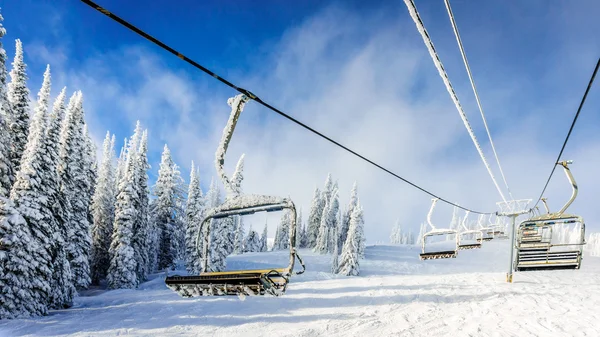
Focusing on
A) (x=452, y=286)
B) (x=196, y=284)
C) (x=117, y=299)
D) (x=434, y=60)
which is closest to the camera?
(x=434, y=60)

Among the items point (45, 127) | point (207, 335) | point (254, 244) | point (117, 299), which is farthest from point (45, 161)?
point (254, 244)

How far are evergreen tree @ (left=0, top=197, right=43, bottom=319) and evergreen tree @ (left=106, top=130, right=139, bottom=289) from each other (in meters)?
13.0

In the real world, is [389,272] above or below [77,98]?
below

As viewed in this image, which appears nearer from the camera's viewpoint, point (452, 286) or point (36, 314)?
point (36, 314)

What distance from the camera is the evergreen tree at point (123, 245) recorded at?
114ft

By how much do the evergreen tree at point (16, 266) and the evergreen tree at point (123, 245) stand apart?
1298 cm

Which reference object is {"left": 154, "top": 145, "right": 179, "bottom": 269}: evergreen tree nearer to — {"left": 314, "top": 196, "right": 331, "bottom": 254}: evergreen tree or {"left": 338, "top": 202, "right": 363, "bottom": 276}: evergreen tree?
{"left": 338, "top": 202, "right": 363, "bottom": 276}: evergreen tree

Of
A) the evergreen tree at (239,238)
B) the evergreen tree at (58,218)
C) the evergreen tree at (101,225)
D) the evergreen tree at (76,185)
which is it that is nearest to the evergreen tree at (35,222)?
the evergreen tree at (58,218)

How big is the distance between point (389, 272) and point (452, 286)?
26.4 meters

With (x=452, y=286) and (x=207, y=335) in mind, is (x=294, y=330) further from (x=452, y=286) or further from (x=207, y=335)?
(x=452, y=286)

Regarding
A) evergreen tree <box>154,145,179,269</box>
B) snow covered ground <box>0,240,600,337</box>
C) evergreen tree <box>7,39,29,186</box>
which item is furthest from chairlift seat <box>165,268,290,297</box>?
Result: evergreen tree <box>154,145,179,269</box>

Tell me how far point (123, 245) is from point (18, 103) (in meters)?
16.5

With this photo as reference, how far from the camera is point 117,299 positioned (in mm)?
29719

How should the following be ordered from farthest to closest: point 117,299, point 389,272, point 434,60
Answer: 1. point 389,272
2. point 117,299
3. point 434,60
